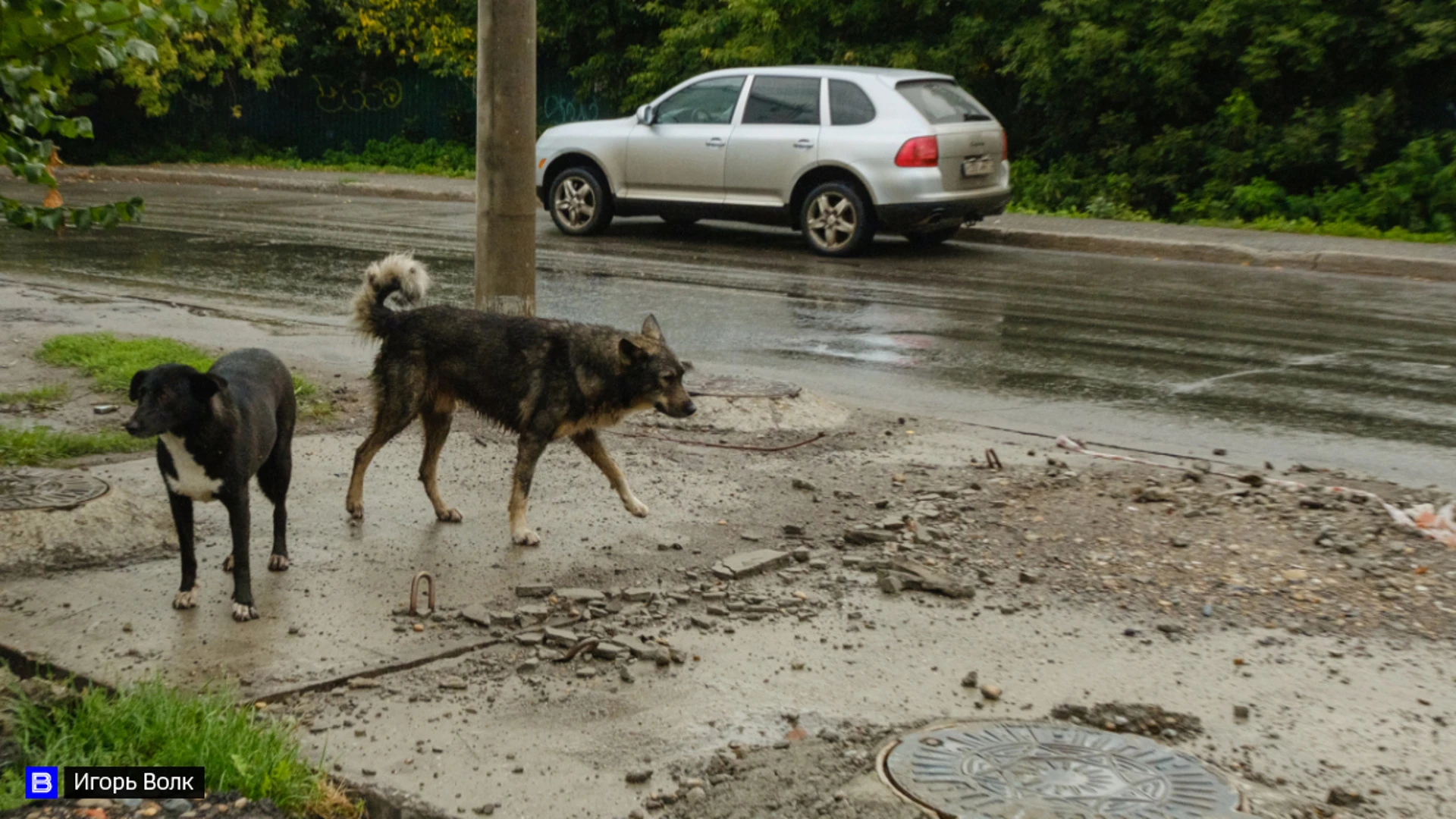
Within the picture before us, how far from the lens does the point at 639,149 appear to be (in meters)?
18.2

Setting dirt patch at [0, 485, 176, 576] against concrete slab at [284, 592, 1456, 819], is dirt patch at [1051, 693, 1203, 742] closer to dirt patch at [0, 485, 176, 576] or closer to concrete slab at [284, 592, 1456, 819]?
concrete slab at [284, 592, 1456, 819]

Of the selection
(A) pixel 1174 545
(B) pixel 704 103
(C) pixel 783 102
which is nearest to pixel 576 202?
(B) pixel 704 103

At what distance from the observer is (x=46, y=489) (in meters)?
6.24

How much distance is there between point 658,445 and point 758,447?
20.9 inches

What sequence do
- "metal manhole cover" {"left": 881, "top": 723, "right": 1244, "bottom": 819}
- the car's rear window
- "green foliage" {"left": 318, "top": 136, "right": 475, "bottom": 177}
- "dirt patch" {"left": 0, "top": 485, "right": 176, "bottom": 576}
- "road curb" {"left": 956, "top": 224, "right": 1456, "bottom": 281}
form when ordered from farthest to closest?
"green foliage" {"left": 318, "top": 136, "right": 475, "bottom": 177}, the car's rear window, "road curb" {"left": 956, "top": 224, "right": 1456, "bottom": 281}, "dirt patch" {"left": 0, "top": 485, "right": 176, "bottom": 576}, "metal manhole cover" {"left": 881, "top": 723, "right": 1244, "bottom": 819}

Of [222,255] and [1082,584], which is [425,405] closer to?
[1082,584]

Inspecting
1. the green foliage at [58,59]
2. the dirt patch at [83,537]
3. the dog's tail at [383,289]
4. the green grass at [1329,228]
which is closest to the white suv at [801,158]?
the green grass at [1329,228]

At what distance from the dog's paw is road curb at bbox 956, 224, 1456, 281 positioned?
14112 millimetres

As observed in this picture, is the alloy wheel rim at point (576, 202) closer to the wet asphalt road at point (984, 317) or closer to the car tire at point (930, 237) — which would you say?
the wet asphalt road at point (984, 317)

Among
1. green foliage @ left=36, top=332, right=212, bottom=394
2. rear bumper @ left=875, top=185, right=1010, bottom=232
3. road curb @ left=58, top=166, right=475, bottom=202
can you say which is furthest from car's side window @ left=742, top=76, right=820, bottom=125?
green foliage @ left=36, top=332, right=212, bottom=394

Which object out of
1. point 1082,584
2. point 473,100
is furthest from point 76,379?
point 473,100

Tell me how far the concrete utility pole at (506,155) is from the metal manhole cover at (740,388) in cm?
105

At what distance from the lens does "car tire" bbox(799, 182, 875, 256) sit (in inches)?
656

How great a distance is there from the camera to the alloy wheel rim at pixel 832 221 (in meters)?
16.8
